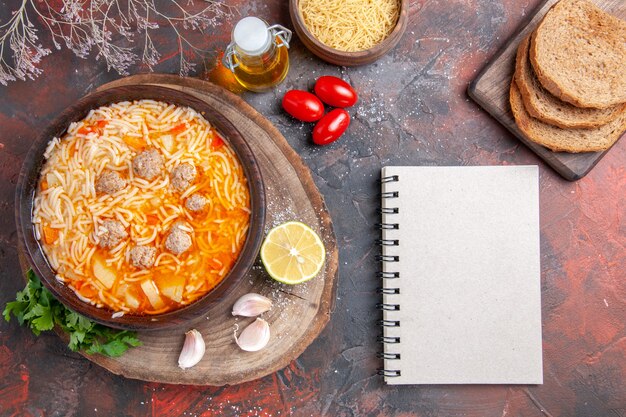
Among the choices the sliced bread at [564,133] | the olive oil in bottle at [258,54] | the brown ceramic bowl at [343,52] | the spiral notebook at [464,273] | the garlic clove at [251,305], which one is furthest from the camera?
the spiral notebook at [464,273]

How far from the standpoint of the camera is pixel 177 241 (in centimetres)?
328

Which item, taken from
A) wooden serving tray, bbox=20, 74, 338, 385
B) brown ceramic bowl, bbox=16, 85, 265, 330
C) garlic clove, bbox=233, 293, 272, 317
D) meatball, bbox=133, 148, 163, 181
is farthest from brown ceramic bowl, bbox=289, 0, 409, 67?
garlic clove, bbox=233, 293, 272, 317

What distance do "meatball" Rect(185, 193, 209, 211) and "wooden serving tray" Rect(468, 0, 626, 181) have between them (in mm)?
2239

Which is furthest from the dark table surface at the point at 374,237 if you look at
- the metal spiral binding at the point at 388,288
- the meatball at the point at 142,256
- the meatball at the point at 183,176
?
the meatball at the point at 142,256

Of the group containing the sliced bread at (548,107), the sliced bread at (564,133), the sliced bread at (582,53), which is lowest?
the sliced bread at (564,133)

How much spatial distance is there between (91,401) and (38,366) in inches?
19.0

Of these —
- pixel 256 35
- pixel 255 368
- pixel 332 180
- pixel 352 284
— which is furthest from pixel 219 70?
pixel 255 368

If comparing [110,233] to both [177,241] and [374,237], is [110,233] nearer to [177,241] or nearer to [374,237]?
[177,241]

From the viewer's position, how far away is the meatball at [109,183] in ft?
10.9

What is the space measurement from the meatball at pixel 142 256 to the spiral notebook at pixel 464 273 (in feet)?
5.79

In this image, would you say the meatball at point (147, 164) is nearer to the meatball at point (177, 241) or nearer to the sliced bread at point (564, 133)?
the meatball at point (177, 241)

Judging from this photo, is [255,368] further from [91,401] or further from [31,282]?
[31,282]

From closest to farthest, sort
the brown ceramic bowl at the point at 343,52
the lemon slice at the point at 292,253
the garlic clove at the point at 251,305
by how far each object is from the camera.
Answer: the lemon slice at the point at 292,253, the garlic clove at the point at 251,305, the brown ceramic bowl at the point at 343,52

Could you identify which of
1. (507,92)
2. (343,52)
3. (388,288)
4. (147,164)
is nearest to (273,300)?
(388,288)
